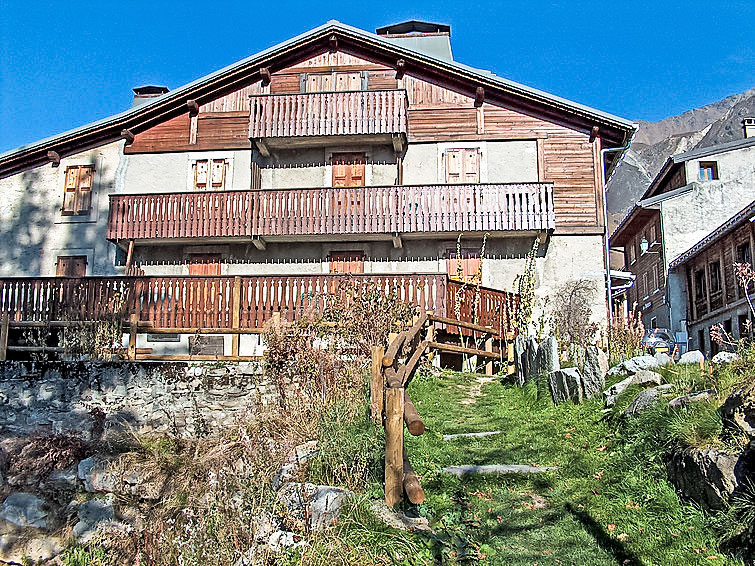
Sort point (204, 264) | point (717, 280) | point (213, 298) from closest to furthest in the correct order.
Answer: point (213, 298) → point (204, 264) → point (717, 280)

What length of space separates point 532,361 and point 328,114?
462 inches

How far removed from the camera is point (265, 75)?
23.0 meters

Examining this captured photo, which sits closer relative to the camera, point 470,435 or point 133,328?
point 470,435

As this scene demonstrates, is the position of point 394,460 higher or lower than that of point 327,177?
lower

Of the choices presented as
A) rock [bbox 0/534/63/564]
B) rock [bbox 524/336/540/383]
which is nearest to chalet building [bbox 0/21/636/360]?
rock [bbox 524/336/540/383]

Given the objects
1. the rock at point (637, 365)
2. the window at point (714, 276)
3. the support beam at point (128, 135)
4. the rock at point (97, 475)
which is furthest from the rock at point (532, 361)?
the window at point (714, 276)

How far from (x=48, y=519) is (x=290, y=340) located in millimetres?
4845

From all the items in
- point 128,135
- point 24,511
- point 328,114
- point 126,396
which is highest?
point 328,114

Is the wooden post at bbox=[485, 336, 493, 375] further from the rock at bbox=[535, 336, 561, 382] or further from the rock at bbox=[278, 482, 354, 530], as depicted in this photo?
the rock at bbox=[278, 482, 354, 530]

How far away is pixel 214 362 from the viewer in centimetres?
1345

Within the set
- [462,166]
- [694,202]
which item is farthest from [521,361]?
[694,202]

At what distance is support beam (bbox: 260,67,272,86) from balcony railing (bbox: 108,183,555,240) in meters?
4.36

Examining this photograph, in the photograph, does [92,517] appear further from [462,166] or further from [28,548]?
[462,166]

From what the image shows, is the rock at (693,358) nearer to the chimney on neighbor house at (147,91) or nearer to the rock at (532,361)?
the rock at (532,361)
